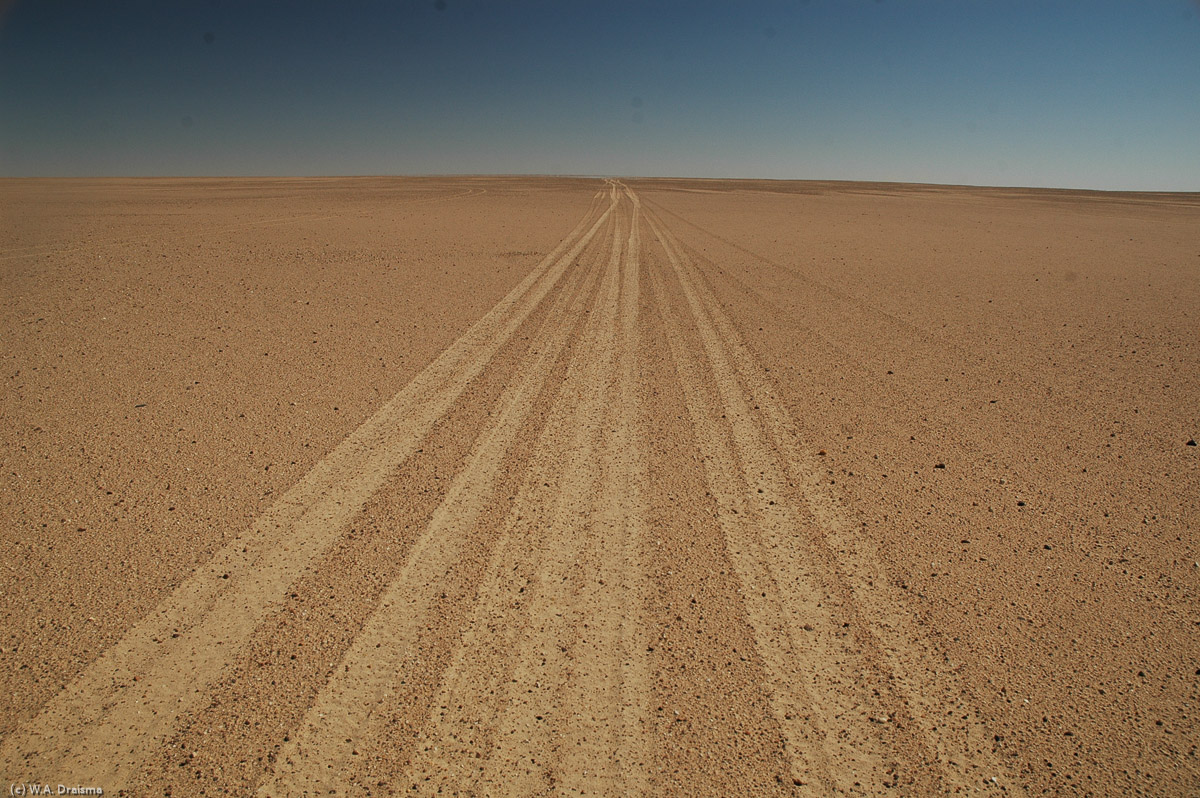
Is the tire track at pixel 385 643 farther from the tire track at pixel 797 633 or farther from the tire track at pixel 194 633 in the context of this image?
the tire track at pixel 797 633

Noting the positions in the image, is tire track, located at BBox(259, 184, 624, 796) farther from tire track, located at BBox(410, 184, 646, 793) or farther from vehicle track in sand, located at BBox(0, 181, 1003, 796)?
tire track, located at BBox(410, 184, 646, 793)

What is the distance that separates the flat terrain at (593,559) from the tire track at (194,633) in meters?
0.02

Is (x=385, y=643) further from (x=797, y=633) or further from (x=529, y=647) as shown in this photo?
(x=797, y=633)

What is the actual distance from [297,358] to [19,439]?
7.89 ft

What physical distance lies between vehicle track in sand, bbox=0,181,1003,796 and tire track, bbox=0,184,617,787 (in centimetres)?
1

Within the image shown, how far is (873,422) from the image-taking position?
5.08 m

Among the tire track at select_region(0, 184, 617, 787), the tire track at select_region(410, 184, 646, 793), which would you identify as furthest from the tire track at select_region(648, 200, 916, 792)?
the tire track at select_region(0, 184, 617, 787)

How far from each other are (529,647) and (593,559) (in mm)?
694

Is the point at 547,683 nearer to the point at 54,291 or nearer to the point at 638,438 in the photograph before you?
the point at 638,438

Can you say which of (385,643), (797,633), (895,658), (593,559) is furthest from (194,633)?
(895,658)

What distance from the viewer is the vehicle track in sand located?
2117 mm

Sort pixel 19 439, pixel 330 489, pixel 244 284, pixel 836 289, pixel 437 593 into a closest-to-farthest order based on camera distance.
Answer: pixel 437 593
pixel 330 489
pixel 19 439
pixel 244 284
pixel 836 289

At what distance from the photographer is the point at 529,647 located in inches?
103

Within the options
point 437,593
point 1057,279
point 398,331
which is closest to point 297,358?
point 398,331
